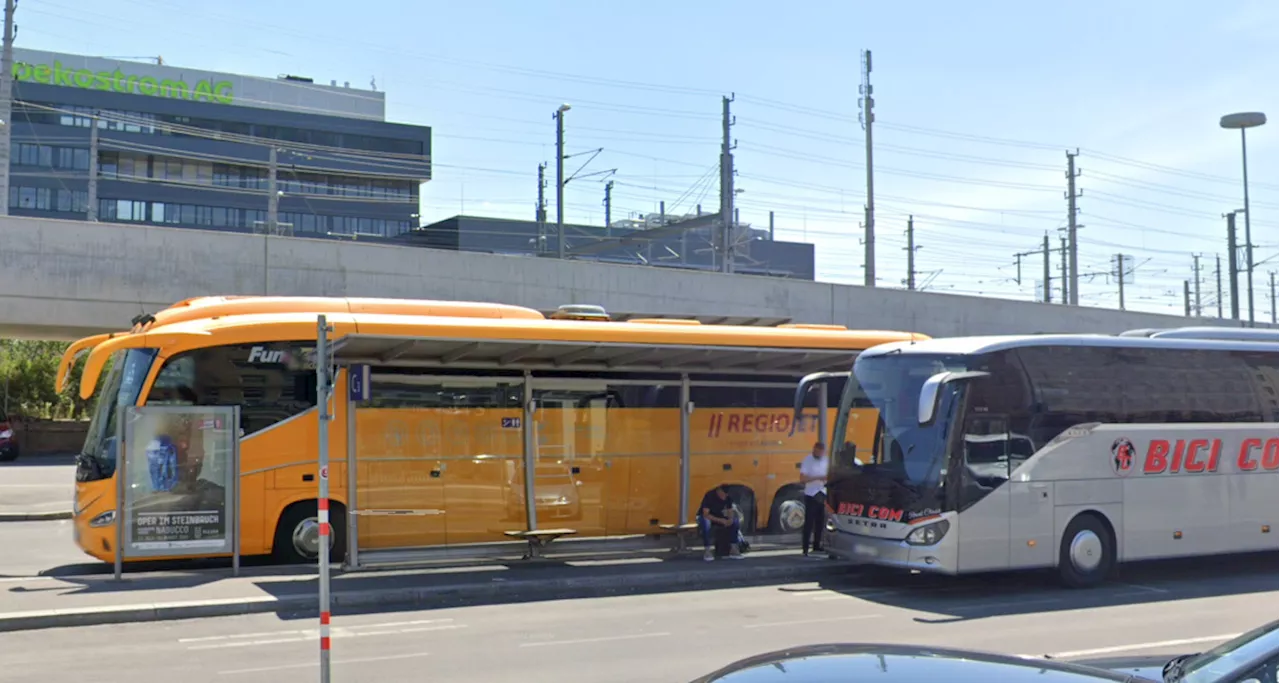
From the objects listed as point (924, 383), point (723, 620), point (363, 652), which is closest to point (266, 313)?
point (363, 652)

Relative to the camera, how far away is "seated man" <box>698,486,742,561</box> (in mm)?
16328

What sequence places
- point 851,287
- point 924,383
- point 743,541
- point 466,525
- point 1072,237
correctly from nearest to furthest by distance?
point 924,383, point 466,525, point 743,541, point 851,287, point 1072,237

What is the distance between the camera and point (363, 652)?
1045 centimetres

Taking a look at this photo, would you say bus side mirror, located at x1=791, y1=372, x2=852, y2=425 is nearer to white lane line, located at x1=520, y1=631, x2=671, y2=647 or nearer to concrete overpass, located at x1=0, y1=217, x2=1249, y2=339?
concrete overpass, located at x1=0, y1=217, x2=1249, y2=339

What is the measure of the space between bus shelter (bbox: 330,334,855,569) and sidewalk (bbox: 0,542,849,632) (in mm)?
531

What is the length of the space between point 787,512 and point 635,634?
7.00 m

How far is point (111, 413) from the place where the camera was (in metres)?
15.0

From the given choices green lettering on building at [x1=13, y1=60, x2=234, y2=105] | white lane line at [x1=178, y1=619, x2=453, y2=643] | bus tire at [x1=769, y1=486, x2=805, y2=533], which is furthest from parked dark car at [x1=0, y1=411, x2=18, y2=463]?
green lettering on building at [x1=13, y1=60, x2=234, y2=105]

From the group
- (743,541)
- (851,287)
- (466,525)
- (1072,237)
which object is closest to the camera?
(466,525)

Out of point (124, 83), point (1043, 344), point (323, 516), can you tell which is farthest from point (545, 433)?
point (124, 83)

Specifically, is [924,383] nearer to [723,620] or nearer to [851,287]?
[723,620]

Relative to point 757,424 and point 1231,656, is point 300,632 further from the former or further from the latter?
point 1231,656

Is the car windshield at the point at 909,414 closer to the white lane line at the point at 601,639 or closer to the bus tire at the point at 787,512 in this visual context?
the bus tire at the point at 787,512

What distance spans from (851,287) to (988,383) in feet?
71.0
